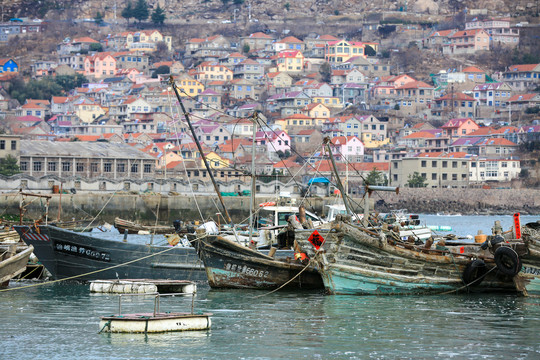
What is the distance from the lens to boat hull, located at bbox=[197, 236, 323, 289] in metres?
27.6

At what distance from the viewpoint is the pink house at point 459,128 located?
146 metres

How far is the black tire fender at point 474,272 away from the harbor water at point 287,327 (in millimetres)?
384

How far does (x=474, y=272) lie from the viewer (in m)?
27.8

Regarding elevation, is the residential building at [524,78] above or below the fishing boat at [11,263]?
above

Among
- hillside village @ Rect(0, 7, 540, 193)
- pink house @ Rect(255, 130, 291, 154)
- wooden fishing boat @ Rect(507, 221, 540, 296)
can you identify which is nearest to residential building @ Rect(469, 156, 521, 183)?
hillside village @ Rect(0, 7, 540, 193)

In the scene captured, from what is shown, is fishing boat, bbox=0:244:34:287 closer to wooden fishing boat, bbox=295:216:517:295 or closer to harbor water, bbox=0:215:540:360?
harbor water, bbox=0:215:540:360

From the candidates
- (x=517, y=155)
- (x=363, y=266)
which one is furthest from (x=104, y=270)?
(x=517, y=155)

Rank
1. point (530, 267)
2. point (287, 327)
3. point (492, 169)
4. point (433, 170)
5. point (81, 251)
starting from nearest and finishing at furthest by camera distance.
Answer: point (287, 327), point (530, 267), point (81, 251), point (433, 170), point (492, 169)

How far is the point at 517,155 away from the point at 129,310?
115627 millimetres

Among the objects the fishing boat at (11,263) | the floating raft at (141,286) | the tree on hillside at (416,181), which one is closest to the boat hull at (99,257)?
the fishing boat at (11,263)

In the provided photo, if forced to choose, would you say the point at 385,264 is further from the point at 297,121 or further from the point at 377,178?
the point at 297,121

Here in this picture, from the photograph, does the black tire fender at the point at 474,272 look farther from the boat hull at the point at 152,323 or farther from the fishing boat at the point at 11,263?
the fishing boat at the point at 11,263

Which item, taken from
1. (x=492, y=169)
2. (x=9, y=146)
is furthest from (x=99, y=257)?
(x=492, y=169)

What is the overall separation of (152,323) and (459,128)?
129783 mm
